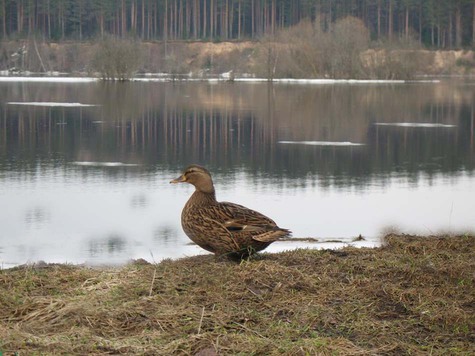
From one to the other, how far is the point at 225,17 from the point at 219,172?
10548 cm

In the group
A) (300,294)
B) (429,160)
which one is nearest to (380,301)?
(300,294)

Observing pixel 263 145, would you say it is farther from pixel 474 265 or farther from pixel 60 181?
pixel 474 265

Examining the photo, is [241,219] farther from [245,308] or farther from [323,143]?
[323,143]

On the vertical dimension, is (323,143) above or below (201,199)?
below

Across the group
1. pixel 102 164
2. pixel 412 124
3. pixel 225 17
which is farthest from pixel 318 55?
pixel 102 164

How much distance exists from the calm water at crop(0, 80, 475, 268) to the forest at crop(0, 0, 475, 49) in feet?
269

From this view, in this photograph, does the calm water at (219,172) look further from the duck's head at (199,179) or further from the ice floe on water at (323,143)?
the duck's head at (199,179)

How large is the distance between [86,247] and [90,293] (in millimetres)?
4151

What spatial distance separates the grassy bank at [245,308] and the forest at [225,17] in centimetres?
10528

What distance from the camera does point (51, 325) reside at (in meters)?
5.47

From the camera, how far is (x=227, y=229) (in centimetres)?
735

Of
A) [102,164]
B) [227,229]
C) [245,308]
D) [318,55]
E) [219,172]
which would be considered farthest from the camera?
[318,55]

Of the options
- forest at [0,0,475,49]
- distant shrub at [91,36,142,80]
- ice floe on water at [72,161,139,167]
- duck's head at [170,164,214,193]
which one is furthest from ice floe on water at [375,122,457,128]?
forest at [0,0,475,49]

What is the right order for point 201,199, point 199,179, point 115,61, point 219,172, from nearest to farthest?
point 201,199 → point 199,179 → point 219,172 → point 115,61
